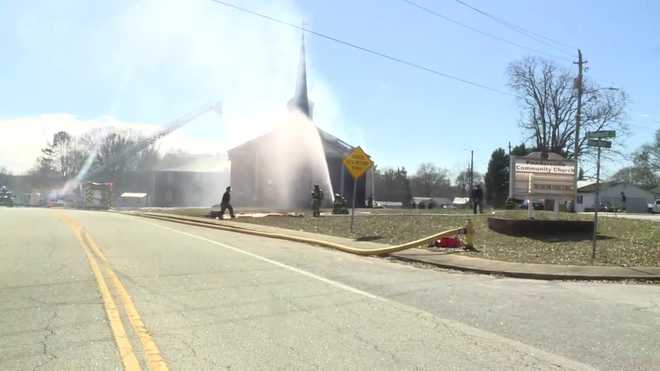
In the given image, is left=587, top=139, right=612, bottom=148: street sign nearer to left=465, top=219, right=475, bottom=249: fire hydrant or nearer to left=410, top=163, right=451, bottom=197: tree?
left=465, top=219, right=475, bottom=249: fire hydrant

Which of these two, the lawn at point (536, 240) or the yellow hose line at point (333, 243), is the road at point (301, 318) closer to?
the yellow hose line at point (333, 243)

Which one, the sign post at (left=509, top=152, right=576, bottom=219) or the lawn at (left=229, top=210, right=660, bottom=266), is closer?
the lawn at (left=229, top=210, right=660, bottom=266)

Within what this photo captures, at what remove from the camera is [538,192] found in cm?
1891

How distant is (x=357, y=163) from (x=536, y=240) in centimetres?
636

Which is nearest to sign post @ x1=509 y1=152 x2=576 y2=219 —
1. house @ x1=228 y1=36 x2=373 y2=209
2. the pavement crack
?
the pavement crack

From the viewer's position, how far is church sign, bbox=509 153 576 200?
18969 millimetres

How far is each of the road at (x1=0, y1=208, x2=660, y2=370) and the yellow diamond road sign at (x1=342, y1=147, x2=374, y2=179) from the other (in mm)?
7481

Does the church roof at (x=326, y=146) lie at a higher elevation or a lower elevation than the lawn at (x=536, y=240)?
higher

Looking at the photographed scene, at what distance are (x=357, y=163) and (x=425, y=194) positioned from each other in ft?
403

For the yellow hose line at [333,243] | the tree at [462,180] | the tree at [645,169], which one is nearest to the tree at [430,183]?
the tree at [462,180]

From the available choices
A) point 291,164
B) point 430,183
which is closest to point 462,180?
point 430,183

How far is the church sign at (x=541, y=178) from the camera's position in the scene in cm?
1897

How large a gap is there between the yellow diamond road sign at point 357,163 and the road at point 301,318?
7481 mm

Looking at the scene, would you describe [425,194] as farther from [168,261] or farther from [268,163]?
[168,261]
